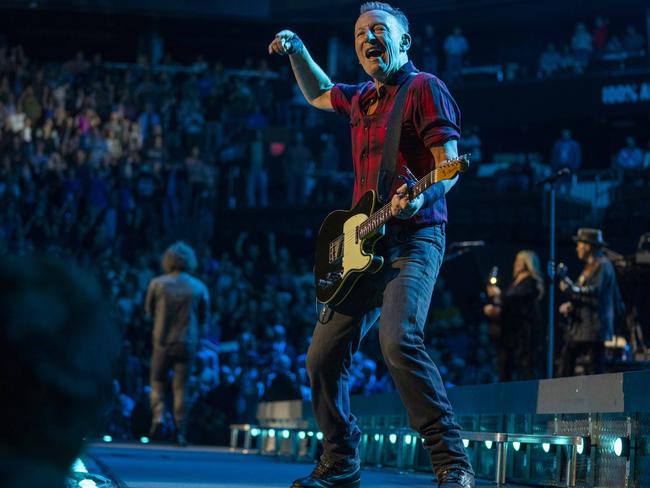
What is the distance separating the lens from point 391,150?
379 centimetres

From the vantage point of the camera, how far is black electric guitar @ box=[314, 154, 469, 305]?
3648mm

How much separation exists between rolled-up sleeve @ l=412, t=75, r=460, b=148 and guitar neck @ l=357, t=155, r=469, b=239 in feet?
0.80

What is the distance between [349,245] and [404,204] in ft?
1.38

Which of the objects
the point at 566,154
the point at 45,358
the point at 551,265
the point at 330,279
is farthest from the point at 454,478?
the point at 566,154

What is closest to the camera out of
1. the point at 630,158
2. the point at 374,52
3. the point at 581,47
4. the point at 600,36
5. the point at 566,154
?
the point at 374,52

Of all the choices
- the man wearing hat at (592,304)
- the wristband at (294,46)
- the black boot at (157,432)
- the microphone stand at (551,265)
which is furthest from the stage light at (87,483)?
the man wearing hat at (592,304)

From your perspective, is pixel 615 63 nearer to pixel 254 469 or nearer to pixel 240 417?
pixel 240 417

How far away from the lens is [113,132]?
20.2m

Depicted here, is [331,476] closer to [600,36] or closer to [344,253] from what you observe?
[344,253]

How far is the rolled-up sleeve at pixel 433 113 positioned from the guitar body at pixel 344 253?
0.28 meters

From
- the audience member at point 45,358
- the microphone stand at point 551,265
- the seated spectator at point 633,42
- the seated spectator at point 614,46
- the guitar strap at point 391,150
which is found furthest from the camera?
the seated spectator at point 614,46

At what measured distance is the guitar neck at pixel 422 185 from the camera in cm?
338

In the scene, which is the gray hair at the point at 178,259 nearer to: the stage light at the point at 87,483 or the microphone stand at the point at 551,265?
the microphone stand at the point at 551,265

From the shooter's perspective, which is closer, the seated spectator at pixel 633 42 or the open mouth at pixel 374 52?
the open mouth at pixel 374 52
